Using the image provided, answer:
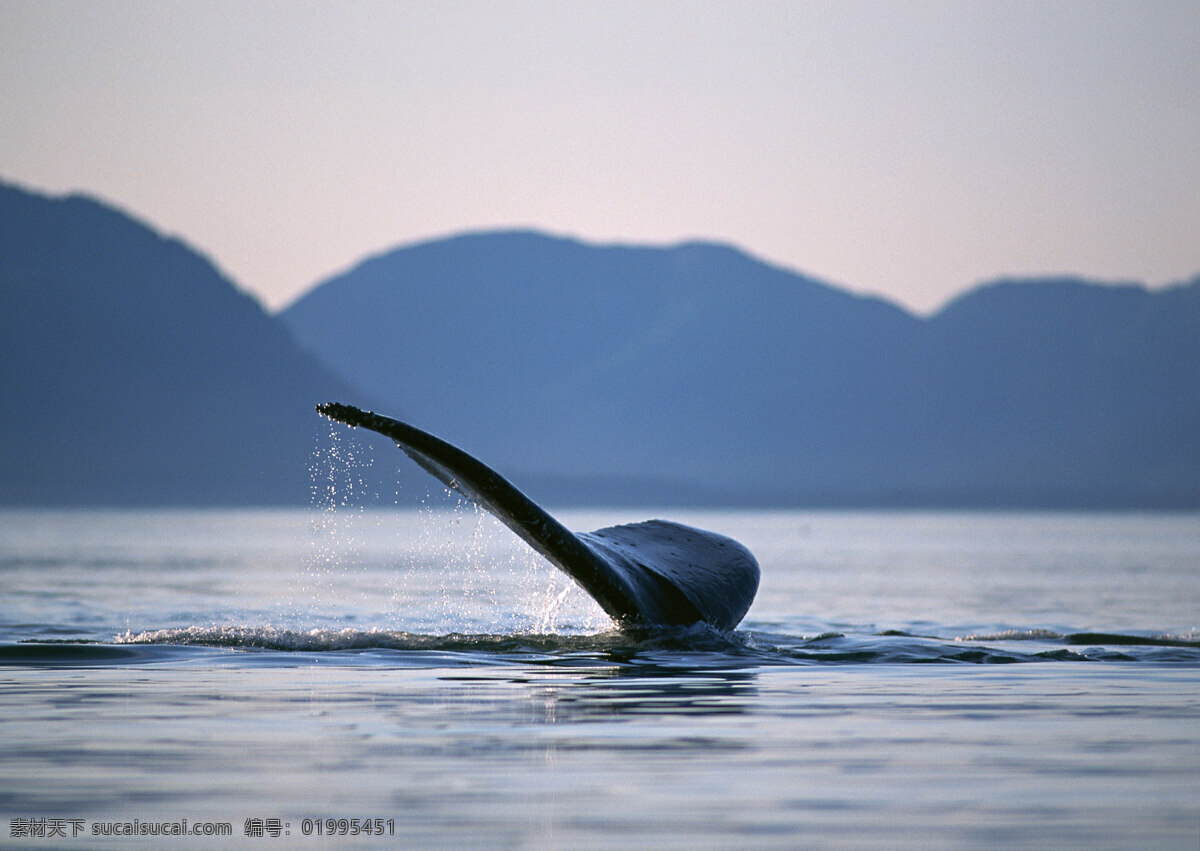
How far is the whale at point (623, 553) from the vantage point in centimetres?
989

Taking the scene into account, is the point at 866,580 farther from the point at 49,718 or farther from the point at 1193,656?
the point at 49,718

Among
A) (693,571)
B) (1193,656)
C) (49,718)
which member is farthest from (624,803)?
(1193,656)

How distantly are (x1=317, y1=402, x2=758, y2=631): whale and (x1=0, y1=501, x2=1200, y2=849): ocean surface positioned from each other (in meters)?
0.28

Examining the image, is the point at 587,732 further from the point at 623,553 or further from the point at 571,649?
the point at 571,649

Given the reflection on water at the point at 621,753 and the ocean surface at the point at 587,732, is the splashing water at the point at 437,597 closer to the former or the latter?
the ocean surface at the point at 587,732

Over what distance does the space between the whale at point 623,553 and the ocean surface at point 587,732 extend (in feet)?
0.91

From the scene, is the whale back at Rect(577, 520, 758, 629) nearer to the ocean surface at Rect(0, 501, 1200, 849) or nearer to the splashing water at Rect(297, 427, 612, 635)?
the ocean surface at Rect(0, 501, 1200, 849)

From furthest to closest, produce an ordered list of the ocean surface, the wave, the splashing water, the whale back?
the splashing water
the whale back
the wave
the ocean surface

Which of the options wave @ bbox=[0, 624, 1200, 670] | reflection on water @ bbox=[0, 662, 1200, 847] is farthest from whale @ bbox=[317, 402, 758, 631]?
reflection on water @ bbox=[0, 662, 1200, 847]

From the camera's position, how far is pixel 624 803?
6246 mm

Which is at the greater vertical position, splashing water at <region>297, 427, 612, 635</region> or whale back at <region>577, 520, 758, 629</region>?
whale back at <region>577, 520, 758, 629</region>

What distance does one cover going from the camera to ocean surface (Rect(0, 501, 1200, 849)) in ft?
19.3

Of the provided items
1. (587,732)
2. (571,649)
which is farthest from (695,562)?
(587,732)

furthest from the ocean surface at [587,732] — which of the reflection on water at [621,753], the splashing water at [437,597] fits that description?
the splashing water at [437,597]
